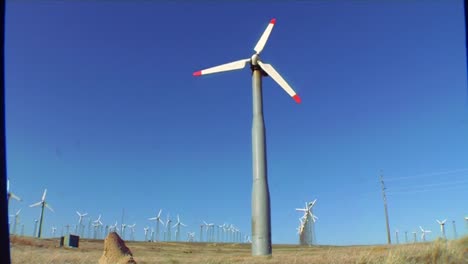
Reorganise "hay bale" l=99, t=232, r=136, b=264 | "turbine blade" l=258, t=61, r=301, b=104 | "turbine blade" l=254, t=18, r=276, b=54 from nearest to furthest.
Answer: "hay bale" l=99, t=232, r=136, b=264 < "turbine blade" l=258, t=61, r=301, b=104 < "turbine blade" l=254, t=18, r=276, b=54

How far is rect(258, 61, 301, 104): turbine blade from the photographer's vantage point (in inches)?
1636

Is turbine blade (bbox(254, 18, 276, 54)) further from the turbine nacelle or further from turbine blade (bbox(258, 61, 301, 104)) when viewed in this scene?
turbine blade (bbox(258, 61, 301, 104))

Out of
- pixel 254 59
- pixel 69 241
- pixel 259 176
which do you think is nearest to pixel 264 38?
pixel 254 59

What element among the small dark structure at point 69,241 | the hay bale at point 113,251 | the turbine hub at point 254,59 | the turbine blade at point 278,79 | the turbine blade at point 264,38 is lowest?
the hay bale at point 113,251

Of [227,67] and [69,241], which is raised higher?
[227,67]

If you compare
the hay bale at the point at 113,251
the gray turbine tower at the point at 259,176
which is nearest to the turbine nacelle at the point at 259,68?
the gray turbine tower at the point at 259,176

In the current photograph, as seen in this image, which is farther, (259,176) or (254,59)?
(254,59)

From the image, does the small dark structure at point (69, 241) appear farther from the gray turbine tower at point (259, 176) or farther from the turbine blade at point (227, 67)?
the gray turbine tower at point (259, 176)

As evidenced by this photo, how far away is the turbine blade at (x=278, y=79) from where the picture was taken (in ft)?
136

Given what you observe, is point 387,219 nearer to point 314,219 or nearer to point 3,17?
point 314,219

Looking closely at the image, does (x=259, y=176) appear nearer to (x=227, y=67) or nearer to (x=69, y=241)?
(x=227, y=67)

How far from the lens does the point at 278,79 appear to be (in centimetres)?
4209

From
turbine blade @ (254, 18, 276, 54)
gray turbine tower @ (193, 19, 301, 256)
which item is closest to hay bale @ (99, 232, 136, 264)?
gray turbine tower @ (193, 19, 301, 256)

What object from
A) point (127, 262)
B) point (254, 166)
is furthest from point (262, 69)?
point (127, 262)
